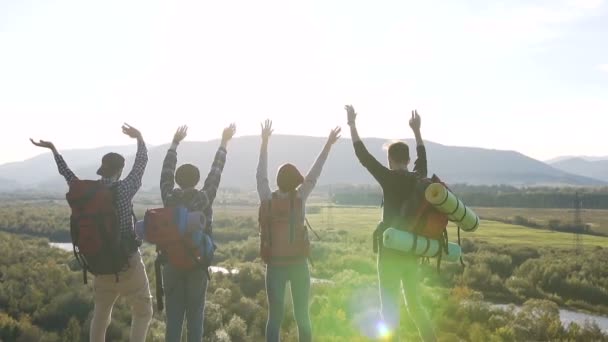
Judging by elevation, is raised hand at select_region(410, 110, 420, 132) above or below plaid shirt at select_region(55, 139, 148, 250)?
above

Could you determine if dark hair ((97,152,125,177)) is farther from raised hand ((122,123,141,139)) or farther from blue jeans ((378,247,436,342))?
blue jeans ((378,247,436,342))

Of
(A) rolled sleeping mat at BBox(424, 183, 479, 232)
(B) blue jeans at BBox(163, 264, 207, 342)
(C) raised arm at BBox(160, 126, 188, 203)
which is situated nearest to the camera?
(A) rolled sleeping mat at BBox(424, 183, 479, 232)

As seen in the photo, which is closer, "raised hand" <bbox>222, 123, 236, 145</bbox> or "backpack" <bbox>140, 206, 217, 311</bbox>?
"backpack" <bbox>140, 206, 217, 311</bbox>

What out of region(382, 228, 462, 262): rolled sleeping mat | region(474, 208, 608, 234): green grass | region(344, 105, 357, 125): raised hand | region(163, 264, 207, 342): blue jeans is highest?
region(344, 105, 357, 125): raised hand

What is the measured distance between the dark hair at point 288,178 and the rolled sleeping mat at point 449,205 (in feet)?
4.33

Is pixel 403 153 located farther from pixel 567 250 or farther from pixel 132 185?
pixel 567 250

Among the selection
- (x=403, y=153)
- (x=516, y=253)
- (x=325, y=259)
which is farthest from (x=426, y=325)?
(x=516, y=253)

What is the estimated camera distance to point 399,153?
5578 mm

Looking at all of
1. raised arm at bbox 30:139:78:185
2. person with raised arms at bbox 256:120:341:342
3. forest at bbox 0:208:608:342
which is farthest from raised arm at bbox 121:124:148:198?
forest at bbox 0:208:608:342

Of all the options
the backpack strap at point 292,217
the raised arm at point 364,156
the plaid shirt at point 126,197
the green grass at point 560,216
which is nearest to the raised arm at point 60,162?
the plaid shirt at point 126,197

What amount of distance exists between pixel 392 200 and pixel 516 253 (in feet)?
142

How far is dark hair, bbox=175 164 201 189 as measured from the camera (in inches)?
218

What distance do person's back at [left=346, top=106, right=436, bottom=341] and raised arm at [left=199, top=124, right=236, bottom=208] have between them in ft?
5.17

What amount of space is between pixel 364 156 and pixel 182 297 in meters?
A: 2.35
